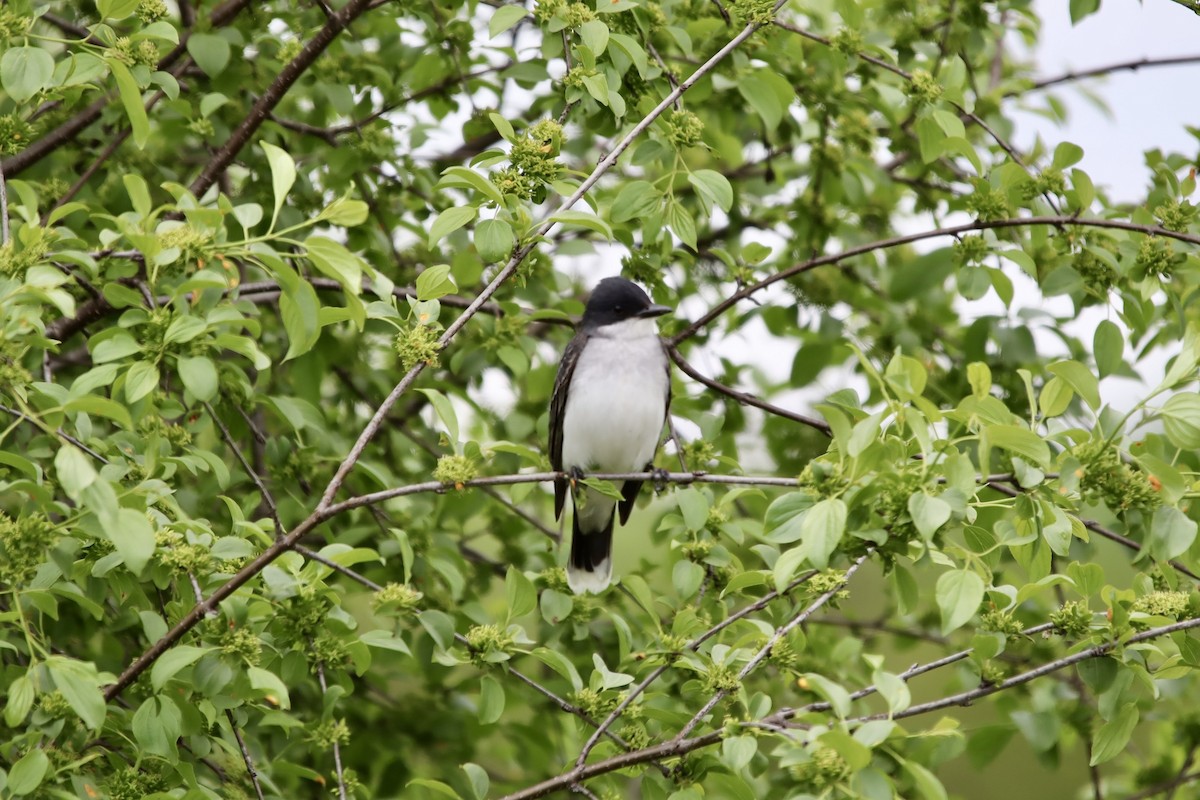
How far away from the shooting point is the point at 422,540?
14.9 feet

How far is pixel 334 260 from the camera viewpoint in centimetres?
268

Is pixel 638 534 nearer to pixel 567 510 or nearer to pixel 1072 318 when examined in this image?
pixel 567 510

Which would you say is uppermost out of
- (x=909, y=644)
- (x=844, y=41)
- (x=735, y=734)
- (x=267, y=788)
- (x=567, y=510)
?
(x=844, y=41)

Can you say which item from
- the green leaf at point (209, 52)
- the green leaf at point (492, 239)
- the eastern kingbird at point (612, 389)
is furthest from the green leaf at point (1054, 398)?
the green leaf at point (209, 52)

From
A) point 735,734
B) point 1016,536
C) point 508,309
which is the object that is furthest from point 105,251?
point 1016,536

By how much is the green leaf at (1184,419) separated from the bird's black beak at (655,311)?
2297mm

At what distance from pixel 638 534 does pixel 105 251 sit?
5413mm

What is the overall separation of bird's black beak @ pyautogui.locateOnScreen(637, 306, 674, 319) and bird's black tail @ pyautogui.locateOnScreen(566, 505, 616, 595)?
3.86ft

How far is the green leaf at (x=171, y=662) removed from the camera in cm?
290

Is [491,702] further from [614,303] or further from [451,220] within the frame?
[614,303]

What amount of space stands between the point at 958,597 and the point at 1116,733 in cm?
91

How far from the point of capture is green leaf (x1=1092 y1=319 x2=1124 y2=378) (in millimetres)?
3857

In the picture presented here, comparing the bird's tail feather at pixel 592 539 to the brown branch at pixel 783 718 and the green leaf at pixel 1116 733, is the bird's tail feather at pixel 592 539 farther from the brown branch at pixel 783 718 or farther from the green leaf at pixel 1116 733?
the green leaf at pixel 1116 733

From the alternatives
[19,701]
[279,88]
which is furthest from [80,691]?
[279,88]
